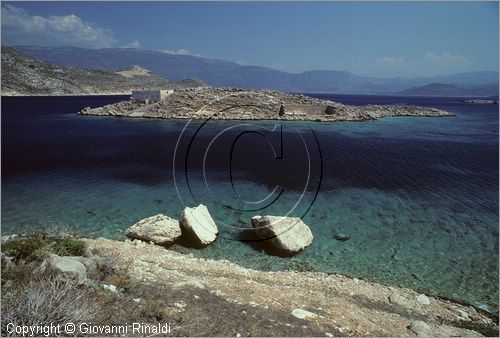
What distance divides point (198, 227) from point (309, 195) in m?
7.75

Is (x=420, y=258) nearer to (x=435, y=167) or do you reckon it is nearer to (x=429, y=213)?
(x=429, y=213)

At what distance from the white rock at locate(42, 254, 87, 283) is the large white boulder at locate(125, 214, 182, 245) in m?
4.88

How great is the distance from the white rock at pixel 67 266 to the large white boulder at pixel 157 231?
4876 millimetres

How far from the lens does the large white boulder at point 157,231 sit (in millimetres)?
12391

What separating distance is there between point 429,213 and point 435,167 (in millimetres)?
11806

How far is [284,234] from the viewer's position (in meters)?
12.5

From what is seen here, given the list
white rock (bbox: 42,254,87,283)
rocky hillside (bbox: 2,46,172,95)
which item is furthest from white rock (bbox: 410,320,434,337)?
rocky hillside (bbox: 2,46,172,95)

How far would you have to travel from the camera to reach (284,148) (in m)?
33.8

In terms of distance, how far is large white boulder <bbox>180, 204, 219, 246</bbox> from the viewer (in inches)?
495

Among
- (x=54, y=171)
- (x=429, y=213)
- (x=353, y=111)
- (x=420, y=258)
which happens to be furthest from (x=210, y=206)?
(x=353, y=111)

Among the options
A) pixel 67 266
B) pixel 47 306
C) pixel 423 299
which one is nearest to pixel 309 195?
pixel 423 299

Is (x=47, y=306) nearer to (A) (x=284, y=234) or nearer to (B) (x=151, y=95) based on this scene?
(A) (x=284, y=234)

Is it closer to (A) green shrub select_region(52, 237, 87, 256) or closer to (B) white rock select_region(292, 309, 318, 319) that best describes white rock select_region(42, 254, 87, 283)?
(A) green shrub select_region(52, 237, 87, 256)

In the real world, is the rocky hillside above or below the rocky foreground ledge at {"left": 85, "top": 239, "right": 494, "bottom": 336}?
above
